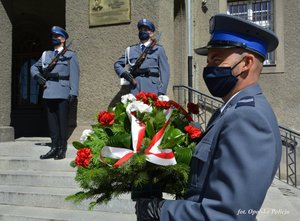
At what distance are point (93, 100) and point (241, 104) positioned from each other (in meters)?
5.12

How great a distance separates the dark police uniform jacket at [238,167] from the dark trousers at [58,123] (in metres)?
4.14

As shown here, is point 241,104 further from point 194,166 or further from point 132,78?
point 132,78

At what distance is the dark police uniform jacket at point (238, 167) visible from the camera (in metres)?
1.20

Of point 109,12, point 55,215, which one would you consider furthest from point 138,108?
point 109,12

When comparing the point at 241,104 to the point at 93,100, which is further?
the point at 93,100

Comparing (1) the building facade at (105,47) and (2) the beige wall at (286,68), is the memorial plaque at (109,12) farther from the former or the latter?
(2) the beige wall at (286,68)

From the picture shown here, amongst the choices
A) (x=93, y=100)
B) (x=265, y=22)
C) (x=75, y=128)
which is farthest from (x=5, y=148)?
(x=265, y=22)

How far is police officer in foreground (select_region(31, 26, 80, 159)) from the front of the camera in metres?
5.31

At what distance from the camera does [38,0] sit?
32.5ft

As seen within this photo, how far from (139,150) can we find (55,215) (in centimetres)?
275

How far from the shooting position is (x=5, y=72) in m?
7.07

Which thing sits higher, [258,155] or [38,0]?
[38,0]

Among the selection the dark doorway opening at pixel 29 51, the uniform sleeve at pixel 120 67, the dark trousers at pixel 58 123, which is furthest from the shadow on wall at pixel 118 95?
the dark doorway opening at pixel 29 51

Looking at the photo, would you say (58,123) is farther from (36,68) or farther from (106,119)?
(106,119)
